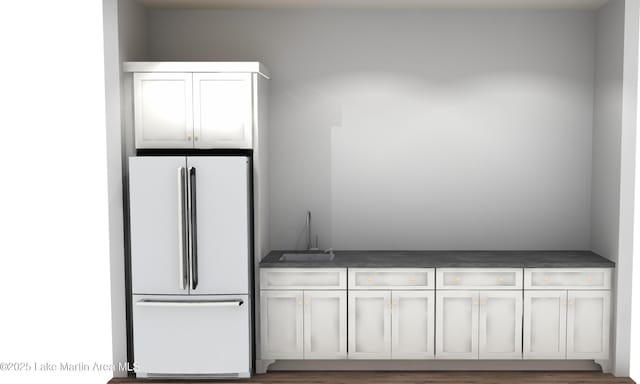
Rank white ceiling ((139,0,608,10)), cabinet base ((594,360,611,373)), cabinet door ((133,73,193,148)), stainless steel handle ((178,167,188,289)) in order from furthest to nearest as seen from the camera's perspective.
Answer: white ceiling ((139,0,608,10)), cabinet base ((594,360,611,373)), cabinet door ((133,73,193,148)), stainless steel handle ((178,167,188,289))

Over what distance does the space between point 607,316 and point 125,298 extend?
3768 mm

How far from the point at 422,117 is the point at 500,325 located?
1851mm

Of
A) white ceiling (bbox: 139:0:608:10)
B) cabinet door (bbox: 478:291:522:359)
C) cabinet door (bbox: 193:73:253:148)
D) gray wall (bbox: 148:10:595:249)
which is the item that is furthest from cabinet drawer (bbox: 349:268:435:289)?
white ceiling (bbox: 139:0:608:10)

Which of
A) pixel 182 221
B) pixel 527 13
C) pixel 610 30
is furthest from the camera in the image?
pixel 527 13

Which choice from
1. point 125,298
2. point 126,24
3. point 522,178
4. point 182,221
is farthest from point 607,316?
point 126,24

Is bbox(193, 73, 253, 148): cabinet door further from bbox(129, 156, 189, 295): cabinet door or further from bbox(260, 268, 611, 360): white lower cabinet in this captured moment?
bbox(260, 268, 611, 360): white lower cabinet

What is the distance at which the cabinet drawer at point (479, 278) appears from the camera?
4.63 metres

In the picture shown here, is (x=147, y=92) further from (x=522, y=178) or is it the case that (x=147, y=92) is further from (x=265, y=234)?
(x=522, y=178)

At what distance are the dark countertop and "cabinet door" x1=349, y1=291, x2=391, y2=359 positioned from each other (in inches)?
9.9

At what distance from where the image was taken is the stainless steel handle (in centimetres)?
432

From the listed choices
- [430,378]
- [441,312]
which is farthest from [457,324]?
[430,378]

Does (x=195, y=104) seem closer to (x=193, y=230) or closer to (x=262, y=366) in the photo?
(x=193, y=230)

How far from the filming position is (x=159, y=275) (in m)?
4.47

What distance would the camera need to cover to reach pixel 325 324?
4.68 m
